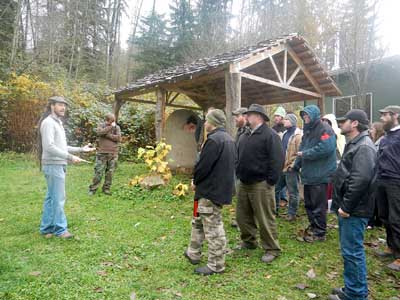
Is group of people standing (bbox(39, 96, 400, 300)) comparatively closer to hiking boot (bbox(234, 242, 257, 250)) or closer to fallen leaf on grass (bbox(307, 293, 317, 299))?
hiking boot (bbox(234, 242, 257, 250))

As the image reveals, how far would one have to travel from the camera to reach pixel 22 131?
515 inches

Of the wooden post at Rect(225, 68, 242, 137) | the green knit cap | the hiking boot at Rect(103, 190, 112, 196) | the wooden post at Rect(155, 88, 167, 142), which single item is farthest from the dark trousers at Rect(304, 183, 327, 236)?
the wooden post at Rect(155, 88, 167, 142)

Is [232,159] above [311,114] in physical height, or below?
below

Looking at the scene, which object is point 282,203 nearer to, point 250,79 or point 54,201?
point 250,79

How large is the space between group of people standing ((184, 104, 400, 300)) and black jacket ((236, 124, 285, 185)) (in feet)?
0.04

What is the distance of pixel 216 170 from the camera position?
3719 mm

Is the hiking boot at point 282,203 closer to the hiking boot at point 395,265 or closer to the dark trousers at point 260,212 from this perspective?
the dark trousers at point 260,212

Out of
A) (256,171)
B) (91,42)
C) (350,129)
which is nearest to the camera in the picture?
(350,129)

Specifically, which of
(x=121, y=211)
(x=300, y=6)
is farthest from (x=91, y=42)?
(x=121, y=211)

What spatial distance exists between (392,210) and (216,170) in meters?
2.51

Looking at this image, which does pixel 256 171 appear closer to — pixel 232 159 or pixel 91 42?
pixel 232 159

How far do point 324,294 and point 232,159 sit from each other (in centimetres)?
185

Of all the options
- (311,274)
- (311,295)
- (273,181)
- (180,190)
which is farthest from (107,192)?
(311,295)

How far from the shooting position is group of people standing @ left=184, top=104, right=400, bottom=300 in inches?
Result: 122
